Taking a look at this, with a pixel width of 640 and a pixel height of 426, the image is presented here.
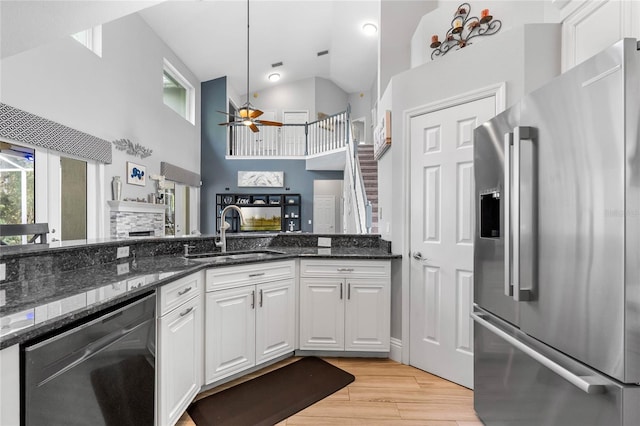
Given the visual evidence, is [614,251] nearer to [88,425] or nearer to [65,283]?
[88,425]

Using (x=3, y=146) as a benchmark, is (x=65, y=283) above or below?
below

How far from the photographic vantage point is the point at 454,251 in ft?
7.99

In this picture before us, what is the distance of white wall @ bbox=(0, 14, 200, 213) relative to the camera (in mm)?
3740

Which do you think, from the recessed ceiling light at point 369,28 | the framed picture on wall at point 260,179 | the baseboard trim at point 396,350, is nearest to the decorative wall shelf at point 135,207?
the framed picture on wall at point 260,179

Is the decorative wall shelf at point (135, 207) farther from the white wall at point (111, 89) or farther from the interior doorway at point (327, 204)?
the interior doorway at point (327, 204)

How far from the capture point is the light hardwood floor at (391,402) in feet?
6.59

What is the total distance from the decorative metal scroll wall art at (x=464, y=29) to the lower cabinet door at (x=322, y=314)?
86.0 inches

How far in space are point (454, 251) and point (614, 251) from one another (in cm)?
138

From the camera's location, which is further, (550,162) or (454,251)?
(454,251)

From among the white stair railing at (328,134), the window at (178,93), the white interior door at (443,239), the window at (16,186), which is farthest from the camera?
the white stair railing at (328,134)

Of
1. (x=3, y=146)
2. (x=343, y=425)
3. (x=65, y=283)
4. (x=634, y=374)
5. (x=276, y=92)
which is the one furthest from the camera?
(x=276, y=92)

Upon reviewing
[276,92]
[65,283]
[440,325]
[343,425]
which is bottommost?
[343,425]

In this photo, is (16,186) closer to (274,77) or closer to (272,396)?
(272,396)

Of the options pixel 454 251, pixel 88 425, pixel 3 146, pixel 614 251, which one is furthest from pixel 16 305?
pixel 3 146
